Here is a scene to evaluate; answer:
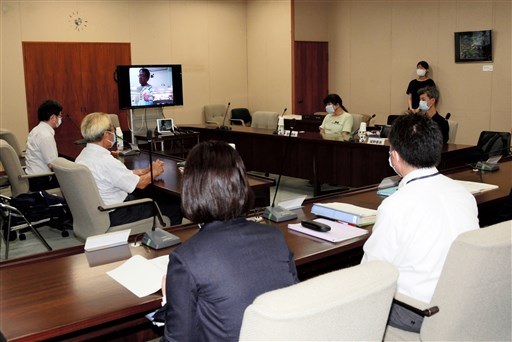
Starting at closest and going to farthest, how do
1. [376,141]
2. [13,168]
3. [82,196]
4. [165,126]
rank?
[82,196], [13,168], [376,141], [165,126]

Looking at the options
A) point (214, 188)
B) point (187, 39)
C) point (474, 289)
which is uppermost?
point (187, 39)

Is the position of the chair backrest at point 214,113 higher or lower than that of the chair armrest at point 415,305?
higher

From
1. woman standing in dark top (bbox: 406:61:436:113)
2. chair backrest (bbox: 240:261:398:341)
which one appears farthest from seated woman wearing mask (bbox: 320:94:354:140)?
chair backrest (bbox: 240:261:398:341)

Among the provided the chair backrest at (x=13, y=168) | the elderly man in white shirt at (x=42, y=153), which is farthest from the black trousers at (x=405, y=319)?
the elderly man in white shirt at (x=42, y=153)

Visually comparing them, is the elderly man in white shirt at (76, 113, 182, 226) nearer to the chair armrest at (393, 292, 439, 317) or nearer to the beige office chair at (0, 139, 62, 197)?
the beige office chair at (0, 139, 62, 197)

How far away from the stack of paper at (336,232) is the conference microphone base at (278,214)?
0.11 metres

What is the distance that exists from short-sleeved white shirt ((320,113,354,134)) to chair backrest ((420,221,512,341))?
4.90 meters

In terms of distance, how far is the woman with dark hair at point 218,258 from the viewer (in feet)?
4.68

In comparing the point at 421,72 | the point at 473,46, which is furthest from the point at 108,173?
the point at 473,46

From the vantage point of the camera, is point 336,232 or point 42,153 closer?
point 336,232

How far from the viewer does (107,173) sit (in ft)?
12.0

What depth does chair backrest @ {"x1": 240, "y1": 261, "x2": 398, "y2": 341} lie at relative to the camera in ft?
3.83

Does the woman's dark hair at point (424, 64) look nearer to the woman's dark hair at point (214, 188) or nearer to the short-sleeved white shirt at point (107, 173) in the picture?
the short-sleeved white shirt at point (107, 173)

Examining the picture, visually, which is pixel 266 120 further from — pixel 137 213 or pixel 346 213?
pixel 346 213
